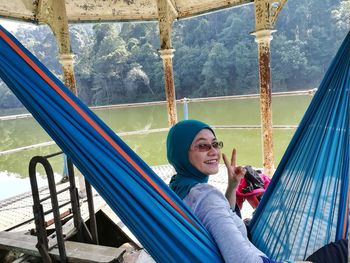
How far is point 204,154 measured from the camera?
98 centimetres

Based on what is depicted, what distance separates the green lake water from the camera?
9.40 meters

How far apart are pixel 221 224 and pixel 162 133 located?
34.5ft

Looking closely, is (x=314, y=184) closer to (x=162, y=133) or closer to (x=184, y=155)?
(x=184, y=155)

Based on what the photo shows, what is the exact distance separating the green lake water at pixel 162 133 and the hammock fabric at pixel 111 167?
6.56 meters

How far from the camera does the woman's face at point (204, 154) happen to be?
0.97 metres

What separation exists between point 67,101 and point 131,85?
2271 cm

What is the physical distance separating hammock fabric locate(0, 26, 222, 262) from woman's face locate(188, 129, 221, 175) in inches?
6.1

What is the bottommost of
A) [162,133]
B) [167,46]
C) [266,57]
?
[162,133]

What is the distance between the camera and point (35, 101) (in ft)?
2.80

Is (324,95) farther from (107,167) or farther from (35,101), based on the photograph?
(35,101)

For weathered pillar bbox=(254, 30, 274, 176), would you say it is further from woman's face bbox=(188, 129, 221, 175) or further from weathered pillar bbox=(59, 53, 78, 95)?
woman's face bbox=(188, 129, 221, 175)

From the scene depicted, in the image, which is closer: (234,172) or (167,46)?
(234,172)

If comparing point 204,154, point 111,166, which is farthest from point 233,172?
point 111,166

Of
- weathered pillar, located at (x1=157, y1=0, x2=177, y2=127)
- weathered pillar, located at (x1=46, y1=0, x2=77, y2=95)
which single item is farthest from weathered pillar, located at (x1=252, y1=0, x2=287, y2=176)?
weathered pillar, located at (x1=46, y1=0, x2=77, y2=95)
